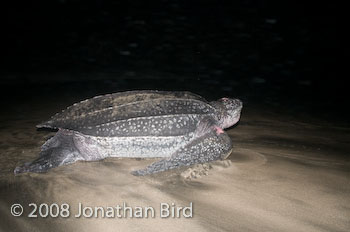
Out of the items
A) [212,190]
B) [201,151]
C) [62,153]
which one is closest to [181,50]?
[201,151]

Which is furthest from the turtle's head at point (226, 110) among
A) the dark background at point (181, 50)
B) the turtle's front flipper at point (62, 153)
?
the dark background at point (181, 50)

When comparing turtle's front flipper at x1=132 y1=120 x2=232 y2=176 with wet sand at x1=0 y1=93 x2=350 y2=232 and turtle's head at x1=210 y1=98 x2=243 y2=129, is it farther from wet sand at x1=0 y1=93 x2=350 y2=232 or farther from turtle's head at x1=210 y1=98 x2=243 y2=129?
turtle's head at x1=210 y1=98 x2=243 y2=129

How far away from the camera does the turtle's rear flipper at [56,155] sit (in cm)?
243

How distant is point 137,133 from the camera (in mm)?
2518

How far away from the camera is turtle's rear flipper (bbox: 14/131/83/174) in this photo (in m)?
2.43

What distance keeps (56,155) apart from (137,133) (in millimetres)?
785

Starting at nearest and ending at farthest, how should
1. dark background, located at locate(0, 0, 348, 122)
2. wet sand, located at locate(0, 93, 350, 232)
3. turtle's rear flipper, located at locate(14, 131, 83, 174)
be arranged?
wet sand, located at locate(0, 93, 350, 232) → turtle's rear flipper, located at locate(14, 131, 83, 174) → dark background, located at locate(0, 0, 348, 122)

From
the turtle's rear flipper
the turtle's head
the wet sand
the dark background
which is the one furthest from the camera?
the dark background

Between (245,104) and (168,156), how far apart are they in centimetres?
403

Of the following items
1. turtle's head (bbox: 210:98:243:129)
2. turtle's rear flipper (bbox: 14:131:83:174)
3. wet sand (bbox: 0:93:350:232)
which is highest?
turtle's head (bbox: 210:98:243:129)

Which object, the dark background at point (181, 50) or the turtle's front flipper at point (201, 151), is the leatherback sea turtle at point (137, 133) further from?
the dark background at point (181, 50)

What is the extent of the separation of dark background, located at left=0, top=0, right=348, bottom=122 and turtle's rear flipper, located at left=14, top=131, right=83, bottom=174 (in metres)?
3.63

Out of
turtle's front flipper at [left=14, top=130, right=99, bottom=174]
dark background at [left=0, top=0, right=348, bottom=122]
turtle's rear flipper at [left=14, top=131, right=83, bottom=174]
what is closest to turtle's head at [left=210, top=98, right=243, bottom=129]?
turtle's front flipper at [left=14, top=130, right=99, bottom=174]

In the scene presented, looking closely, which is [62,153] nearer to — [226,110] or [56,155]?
[56,155]
